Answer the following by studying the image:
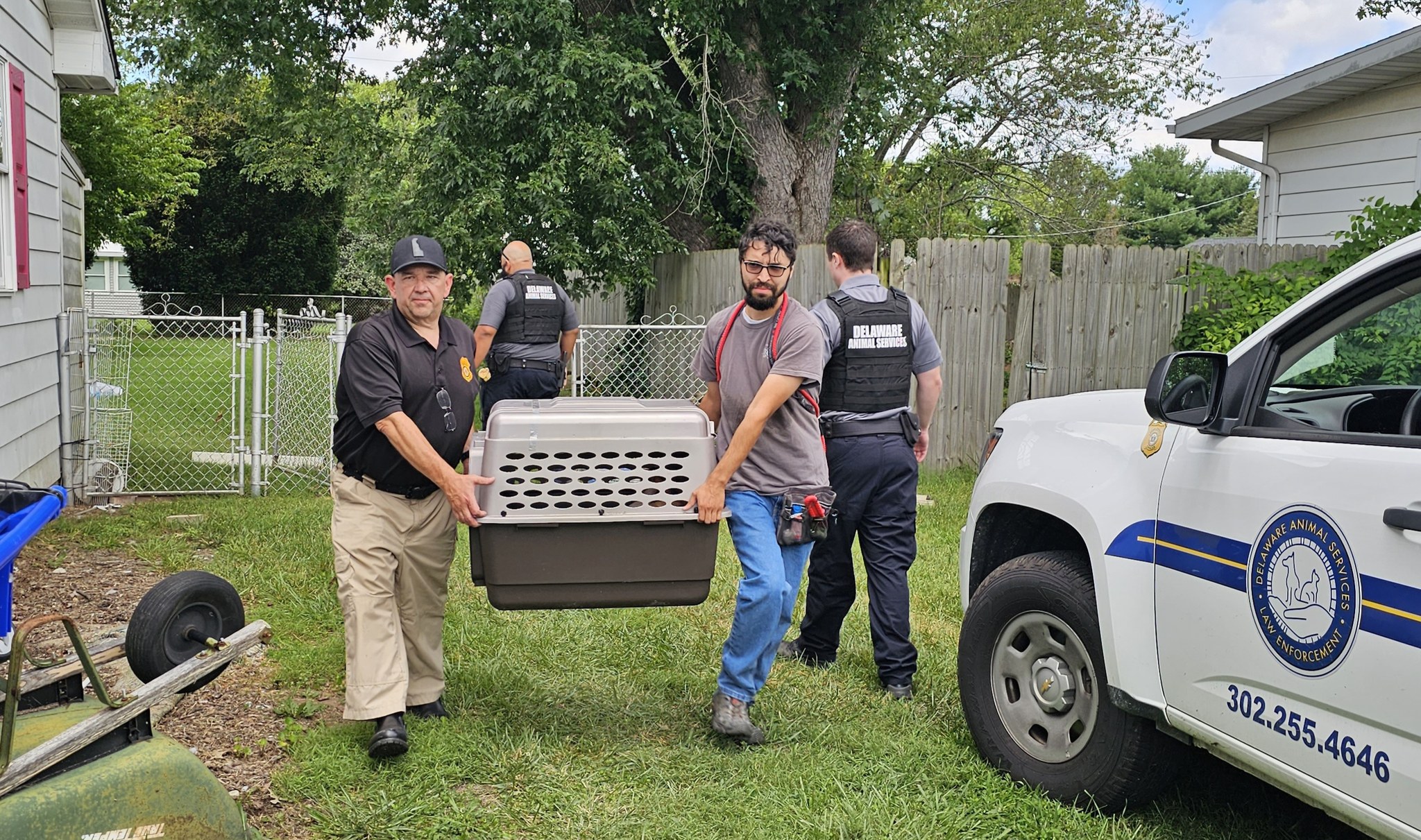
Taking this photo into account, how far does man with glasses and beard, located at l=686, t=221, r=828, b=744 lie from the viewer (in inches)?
170

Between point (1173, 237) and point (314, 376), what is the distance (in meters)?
55.8

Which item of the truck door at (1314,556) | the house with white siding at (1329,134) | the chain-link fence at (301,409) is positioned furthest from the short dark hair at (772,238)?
the house with white siding at (1329,134)

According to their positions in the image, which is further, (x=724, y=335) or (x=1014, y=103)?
(x=1014, y=103)

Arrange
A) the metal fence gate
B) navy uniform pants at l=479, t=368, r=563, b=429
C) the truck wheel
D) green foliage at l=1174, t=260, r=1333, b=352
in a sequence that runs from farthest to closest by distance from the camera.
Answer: the metal fence gate, green foliage at l=1174, t=260, r=1333, b=352, navy uniform pants at l=479, t=368, r=563, b=429, the truck wheel

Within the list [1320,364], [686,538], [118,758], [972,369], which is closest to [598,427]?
[686,538]

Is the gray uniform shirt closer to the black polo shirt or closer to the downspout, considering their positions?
the black polo shirt

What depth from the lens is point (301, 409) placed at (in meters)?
10.6

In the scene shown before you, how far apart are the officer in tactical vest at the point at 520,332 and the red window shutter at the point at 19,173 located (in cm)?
303

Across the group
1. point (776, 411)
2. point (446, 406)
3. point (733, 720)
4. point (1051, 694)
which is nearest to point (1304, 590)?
point (1051, 694)

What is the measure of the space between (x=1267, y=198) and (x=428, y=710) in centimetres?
1189

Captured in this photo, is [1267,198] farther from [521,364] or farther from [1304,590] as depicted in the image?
[1304,590]

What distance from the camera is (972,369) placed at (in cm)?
1077

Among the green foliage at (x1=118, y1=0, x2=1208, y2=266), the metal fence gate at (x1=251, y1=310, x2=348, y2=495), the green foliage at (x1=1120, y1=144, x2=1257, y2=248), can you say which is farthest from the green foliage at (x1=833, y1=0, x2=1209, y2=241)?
the green foliage at (x1=1120, y1=144, x2=1257, y2=248)

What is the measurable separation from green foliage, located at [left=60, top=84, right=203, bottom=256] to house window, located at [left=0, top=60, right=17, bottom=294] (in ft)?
26.1
